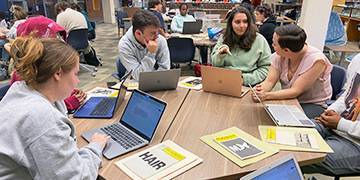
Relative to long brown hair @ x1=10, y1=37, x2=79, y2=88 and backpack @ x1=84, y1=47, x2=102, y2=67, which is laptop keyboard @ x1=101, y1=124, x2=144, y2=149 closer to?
long brown hair @ x1=10, y1=37, x2=79, y2=88

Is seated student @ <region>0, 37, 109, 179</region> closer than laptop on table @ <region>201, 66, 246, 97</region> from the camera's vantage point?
Yes

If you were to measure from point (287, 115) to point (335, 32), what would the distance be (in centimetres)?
368

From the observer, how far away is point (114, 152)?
1.25 m

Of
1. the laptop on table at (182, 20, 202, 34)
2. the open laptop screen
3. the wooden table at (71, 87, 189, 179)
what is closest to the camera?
the wooden table at (71, 87, 189, 179)

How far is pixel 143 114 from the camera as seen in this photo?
141 cm

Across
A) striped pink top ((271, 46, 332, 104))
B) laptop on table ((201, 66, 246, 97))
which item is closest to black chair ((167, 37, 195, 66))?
striped pink top ((271, 46, 332, 104))

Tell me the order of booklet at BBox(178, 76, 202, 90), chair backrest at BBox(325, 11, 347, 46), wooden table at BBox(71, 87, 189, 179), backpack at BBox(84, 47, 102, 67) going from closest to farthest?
1. wooden table at BBox(71, 87, 189, 179)
2. booklet at BBox(178, 76, 202, 90)
3. chair backrest at BBox(325, 11, 347, 46)
4. backpack at BBox(84, 47, 102, 67)

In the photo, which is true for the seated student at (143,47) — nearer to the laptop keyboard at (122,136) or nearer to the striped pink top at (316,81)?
the laptop keyboard at (122,136)

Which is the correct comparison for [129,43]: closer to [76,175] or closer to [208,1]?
[76,175]

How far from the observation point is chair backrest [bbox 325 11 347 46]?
14.8ft

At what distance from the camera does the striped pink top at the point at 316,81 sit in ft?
6.35

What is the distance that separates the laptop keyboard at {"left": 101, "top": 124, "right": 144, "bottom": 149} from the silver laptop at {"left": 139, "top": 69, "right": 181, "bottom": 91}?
0.49m

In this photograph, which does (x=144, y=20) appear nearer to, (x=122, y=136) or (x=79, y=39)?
(x=122, y=136)

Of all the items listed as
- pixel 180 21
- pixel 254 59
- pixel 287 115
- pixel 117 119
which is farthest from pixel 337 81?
pixel 180 21
